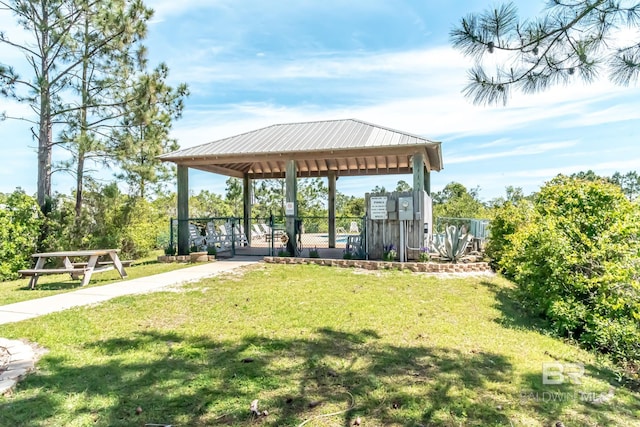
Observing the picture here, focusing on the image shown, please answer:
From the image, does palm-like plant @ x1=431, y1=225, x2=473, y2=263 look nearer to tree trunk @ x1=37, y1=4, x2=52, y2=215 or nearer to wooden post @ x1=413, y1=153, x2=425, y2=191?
wooden post @ x1=413, y1=153, x2=425, y2=191

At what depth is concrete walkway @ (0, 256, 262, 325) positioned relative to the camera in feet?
16.4

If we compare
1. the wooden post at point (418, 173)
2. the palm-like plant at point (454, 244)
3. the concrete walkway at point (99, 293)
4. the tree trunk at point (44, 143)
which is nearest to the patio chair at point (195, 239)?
the concrete walkway at point (99, 293)

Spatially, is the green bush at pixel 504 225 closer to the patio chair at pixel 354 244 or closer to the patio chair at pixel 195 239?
the patio chair at pixel 354 244

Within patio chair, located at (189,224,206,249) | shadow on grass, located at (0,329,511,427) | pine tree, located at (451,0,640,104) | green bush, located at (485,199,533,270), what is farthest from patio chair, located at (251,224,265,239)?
pine tree, located at (451,0,640,104)

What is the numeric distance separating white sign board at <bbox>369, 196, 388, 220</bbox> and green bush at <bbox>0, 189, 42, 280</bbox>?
9610 millimetres

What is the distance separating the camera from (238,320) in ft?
14.8

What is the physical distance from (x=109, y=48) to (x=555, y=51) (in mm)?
12803

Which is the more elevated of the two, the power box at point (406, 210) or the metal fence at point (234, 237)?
the power box at point (406, 210)

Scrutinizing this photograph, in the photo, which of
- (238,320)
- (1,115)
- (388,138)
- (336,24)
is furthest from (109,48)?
(238,320)

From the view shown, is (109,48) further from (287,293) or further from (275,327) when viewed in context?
(275,327)

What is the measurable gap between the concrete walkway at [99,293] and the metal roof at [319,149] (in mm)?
3658

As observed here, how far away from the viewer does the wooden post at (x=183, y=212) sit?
1131cm

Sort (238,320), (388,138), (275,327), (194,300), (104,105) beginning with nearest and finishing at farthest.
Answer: (275,327) < (238,320) < (194,300) < (388,138) < (104,105)

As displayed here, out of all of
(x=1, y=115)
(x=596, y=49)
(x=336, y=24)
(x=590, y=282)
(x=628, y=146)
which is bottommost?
(x=590, y=282)
